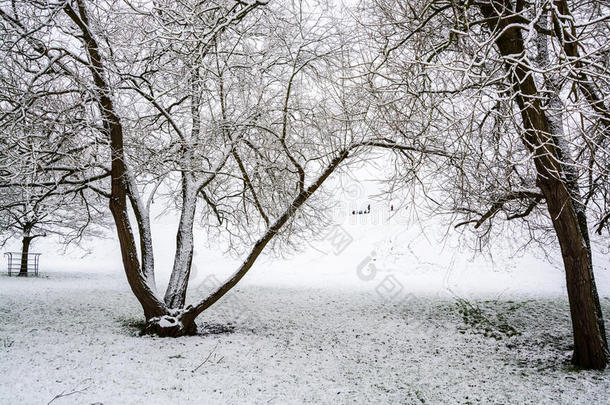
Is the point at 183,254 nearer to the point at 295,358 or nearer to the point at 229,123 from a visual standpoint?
the point at 229,123

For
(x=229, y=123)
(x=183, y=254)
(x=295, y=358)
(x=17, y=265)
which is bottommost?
(x=295, y=358)

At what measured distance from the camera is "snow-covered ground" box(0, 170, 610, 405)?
17.0 ft

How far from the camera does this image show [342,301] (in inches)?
493

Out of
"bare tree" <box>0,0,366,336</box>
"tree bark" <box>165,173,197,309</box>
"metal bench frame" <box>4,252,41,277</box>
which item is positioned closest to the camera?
"bare tree" <box>0,0,366,336</box>

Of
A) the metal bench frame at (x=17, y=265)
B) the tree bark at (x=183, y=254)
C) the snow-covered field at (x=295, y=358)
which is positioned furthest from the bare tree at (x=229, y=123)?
the metal bench frame at (x=17, y=265)

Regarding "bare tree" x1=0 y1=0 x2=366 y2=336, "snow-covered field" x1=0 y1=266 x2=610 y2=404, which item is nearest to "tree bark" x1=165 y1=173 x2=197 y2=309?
"bare tree" x1=0 y1=0 x2=366 y2=336

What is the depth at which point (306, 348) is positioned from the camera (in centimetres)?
739

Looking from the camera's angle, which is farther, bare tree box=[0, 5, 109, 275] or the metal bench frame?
the metal bench frame

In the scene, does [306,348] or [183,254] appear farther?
[183,254]

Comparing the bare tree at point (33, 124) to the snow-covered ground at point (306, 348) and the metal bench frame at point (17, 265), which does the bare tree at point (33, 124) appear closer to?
the snow-covered ground at point (306, 348)

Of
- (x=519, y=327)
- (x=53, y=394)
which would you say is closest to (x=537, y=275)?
(x=519, y=327)

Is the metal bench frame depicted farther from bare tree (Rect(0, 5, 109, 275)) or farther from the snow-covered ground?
bare tree (Rect(0, 5, 109, 275))

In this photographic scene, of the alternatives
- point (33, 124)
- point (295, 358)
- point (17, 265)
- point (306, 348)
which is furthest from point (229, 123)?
point (17, 265)

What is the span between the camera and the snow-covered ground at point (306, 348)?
5.19 meters
